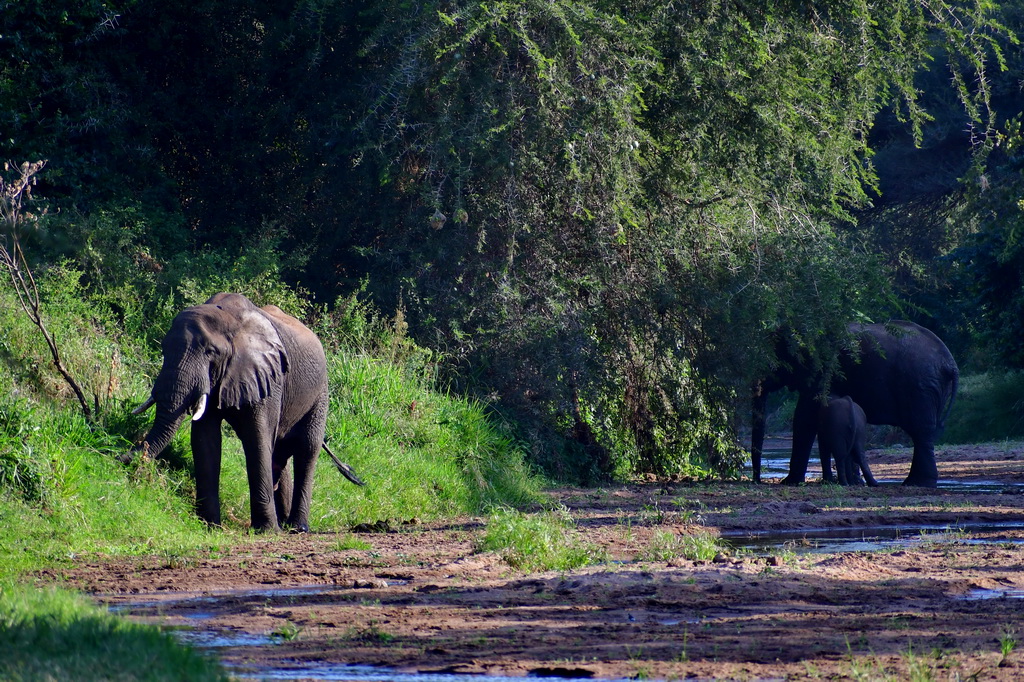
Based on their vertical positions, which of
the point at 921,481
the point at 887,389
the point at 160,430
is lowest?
the point at 921,481

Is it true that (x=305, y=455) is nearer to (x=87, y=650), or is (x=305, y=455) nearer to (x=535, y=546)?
(x=535, y=546)

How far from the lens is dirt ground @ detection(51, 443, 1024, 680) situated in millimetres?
5957

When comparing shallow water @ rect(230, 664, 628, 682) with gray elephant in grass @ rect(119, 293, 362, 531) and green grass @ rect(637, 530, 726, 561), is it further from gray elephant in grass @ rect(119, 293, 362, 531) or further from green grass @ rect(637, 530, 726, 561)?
gray elephant in grass @ rect(119, 293, 362, 531)

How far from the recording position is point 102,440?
Result: 36.9ft

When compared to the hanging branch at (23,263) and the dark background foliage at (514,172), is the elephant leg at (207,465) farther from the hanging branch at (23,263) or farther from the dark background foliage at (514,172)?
the dark background foliage at (514,172)

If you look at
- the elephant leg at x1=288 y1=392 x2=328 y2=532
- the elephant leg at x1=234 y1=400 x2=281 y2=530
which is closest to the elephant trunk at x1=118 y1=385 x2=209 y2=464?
the elephant leg at x1=234 y1=400 x2=281 y2=530

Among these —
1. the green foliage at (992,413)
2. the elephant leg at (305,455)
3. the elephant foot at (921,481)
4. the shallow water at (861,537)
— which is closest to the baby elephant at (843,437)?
the elephant foot at (921,481)

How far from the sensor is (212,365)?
36.4 feet

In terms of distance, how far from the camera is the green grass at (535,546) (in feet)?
30.0

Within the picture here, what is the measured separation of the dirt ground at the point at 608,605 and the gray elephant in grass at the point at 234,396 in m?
0.77

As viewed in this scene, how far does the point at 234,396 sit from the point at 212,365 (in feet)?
1.05

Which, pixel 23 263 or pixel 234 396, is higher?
pixel 23 263

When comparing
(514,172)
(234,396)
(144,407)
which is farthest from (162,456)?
(514,172)

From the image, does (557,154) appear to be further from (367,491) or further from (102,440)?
(102,440)
